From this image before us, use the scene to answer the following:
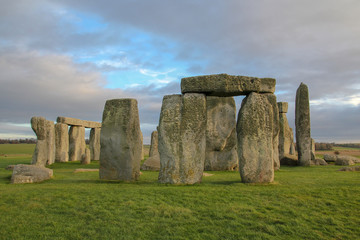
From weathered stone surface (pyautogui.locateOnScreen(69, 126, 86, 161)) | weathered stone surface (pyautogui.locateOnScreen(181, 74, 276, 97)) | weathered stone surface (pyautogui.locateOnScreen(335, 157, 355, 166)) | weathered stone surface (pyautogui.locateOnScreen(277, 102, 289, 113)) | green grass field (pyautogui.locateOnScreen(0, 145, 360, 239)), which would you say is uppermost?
weathered stone surface (pyautogui.locateOnScreen(277, 102, 289, 113))

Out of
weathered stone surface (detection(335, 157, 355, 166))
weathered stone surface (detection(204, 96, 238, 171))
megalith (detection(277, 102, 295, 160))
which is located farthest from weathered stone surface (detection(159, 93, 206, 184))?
weathered stone surface (detection(335, 157, 355, 166))


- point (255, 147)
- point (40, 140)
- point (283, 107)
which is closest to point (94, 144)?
point (40, 140)

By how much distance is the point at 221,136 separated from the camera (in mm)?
15219

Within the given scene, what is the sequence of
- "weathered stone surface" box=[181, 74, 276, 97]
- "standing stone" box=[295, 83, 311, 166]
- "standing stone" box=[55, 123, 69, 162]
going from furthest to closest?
"standing stone" box=[55, 123, 69, 162]
"standing stone" box=[295, 83, 311, 166]
"weathered stone surface" box=[181, 74, 276, 97]

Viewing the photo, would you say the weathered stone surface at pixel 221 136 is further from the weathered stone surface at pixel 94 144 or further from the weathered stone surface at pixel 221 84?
the weathered stone surface at pixel 94 144

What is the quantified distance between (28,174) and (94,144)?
48.2 ft

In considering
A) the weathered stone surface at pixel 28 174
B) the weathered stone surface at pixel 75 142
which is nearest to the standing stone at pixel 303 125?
the weathered stone surface at pixel 28 174

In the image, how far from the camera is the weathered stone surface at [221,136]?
15234mm

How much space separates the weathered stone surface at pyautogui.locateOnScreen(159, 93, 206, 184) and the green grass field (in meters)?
1.20

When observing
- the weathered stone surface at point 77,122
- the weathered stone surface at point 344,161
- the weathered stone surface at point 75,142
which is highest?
the weathered stone surface at point 77,122

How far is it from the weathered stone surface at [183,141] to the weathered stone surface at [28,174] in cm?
464

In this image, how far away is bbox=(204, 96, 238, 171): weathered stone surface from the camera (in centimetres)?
1523

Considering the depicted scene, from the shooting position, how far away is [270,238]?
197 inches

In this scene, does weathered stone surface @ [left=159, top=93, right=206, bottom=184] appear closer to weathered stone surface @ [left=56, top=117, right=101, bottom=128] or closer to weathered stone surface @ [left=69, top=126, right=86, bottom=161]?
weathered stone surface @ [left=56, top=117, right=101, bottom=128]
